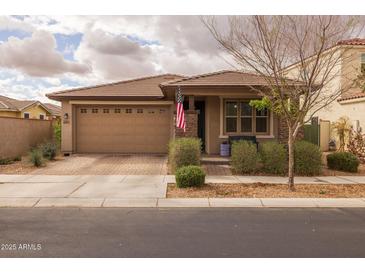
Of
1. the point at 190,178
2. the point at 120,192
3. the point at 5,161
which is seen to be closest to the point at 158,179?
the point at 190,178

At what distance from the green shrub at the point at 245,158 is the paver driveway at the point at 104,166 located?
2.67 m

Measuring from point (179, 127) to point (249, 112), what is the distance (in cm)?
421

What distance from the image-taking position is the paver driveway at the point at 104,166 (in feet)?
39.3

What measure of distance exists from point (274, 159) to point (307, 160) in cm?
116

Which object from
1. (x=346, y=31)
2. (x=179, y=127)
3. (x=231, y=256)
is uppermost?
(x=346, y=31)

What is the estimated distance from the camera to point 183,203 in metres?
7.75

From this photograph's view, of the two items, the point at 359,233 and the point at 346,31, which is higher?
the point at 346,31

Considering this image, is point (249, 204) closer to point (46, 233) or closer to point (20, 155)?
point (46, 233)

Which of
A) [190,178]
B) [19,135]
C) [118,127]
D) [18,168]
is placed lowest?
[18,168]

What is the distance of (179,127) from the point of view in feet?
43.4

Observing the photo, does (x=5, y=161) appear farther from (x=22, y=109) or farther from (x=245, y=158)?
(x=22, y=109)

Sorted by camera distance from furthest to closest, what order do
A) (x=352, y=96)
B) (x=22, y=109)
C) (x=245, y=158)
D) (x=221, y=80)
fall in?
(x=22, y=109) < (x=352, y=96) < (x=221, y=80) < (x=245, y=158)

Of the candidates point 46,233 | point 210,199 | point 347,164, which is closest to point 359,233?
point 210,199

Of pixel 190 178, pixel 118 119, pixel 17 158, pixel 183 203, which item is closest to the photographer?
pixel 183 203
